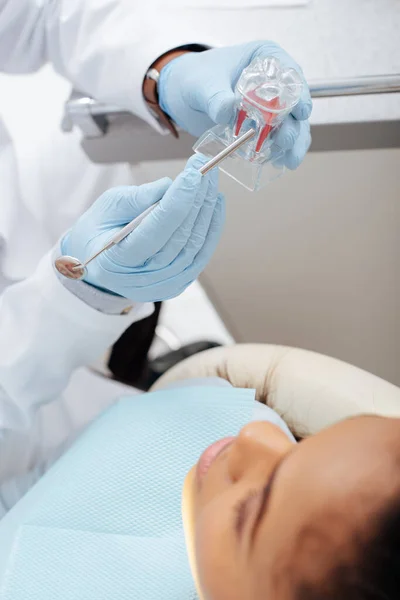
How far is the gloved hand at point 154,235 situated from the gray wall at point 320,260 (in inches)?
12.4

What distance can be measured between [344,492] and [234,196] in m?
0.81

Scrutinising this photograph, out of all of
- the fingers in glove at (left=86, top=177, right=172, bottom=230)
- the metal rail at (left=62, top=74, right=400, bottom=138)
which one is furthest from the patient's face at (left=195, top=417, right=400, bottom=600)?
the metal rail at (left=62, top=74, right=400, bottom=138)

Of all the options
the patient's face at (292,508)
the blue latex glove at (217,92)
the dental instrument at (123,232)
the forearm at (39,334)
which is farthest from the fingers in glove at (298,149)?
the patient's face at (292,508)

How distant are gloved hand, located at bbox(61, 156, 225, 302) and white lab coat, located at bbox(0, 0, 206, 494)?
0.09 metres

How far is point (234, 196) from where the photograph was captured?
42.1 inches

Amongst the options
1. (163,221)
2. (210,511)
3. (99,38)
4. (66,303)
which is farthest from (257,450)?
(99,38)

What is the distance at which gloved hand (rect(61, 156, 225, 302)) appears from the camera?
0.58 metres

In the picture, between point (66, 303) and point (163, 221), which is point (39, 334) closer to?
point (66, 303)

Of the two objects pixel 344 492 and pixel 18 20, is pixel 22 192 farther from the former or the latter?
pixel 344 492

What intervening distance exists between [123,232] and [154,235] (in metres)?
0.04

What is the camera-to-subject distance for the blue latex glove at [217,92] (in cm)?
67

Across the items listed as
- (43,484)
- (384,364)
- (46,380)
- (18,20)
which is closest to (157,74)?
(18,20)

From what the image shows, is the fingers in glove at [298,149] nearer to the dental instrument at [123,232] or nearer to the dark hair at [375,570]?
the dental instrument at [123,232]

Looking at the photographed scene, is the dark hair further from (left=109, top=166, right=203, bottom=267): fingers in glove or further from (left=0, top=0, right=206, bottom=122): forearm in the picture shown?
(left=0, top=0, right=206, bottom=122): forearm
